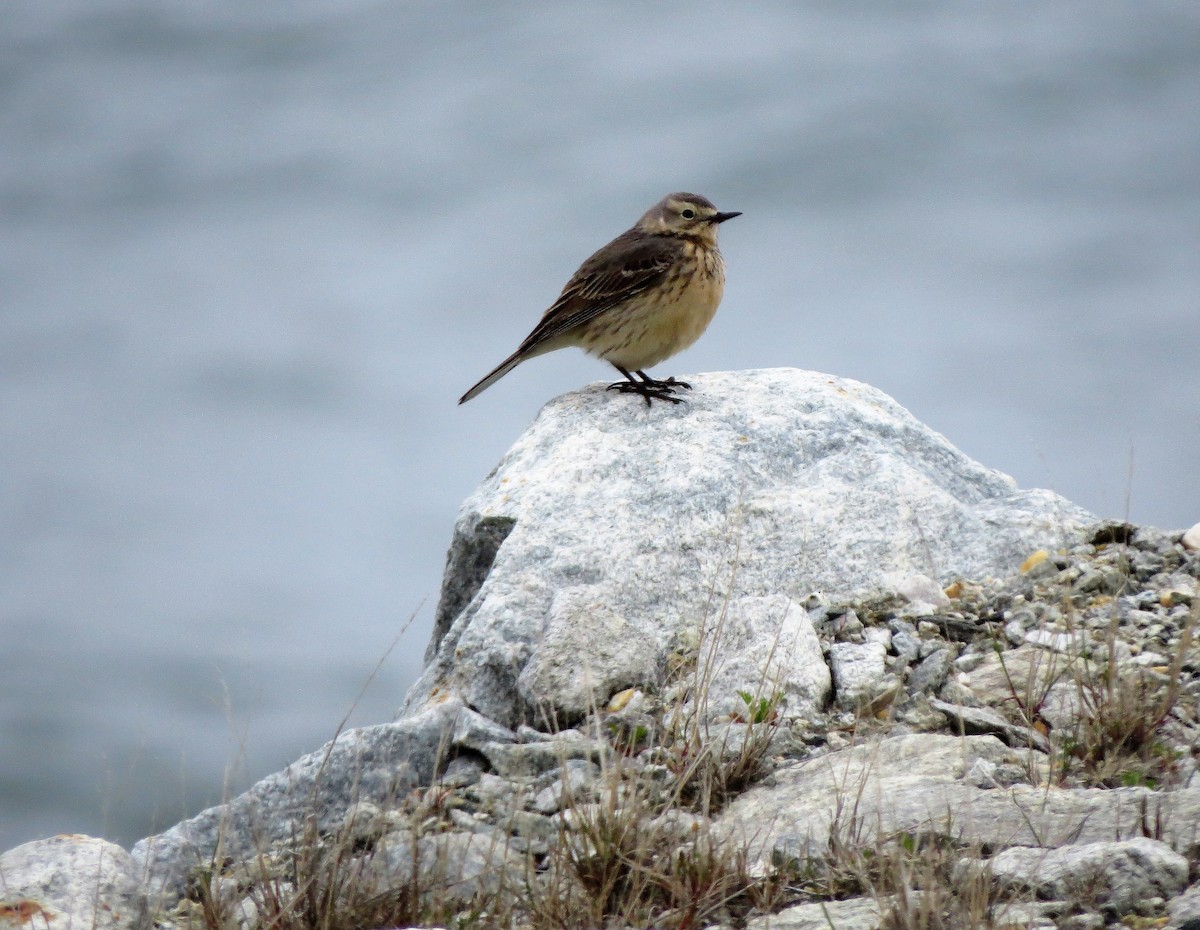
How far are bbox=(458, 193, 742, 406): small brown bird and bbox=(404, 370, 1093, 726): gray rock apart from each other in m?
0.93

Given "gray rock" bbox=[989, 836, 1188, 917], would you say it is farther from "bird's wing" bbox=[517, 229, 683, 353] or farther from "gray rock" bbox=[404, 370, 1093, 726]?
"bird's wing" bbox=[517, 229, 683, 353]

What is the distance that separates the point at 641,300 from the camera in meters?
8.38

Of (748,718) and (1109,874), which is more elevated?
(748,718)

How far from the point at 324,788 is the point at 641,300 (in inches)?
158

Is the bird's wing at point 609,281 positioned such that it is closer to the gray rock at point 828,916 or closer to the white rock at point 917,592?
the white rock at point 917,592

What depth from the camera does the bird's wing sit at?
8422 mm

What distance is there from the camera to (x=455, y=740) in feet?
17.2

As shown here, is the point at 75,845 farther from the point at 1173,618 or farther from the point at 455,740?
the point at 1173,618

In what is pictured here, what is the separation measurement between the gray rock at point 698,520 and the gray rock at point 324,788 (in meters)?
0.54

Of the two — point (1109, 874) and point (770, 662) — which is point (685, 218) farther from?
point (1109, 874)

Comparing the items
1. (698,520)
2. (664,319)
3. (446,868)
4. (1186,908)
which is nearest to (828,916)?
(1186,908)

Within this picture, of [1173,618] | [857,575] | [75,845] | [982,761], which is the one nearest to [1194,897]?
[982,761]

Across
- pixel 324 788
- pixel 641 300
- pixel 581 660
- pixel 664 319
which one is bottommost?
pixel 324 788

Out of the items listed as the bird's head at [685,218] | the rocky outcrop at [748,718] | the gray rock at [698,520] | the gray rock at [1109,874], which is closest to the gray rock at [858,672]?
the rocky outcrop at [748,718]
